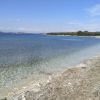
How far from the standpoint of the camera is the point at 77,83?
11.1m

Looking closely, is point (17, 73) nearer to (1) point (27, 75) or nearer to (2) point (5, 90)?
(1) point (27, 75)

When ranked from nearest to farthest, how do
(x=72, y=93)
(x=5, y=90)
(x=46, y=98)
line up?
1. (x=46, y=98)
2. (x=72, y=93)
3. (x=5, y=90)

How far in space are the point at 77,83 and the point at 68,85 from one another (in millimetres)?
643

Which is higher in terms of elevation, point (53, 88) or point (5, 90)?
point (53, 88)

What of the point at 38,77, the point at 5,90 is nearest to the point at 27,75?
the point at 38,77

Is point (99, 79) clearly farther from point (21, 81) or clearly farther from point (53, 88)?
point (21, 81)

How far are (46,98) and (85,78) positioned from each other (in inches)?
156

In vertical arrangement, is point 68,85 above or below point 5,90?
above

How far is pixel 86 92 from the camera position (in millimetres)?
9672

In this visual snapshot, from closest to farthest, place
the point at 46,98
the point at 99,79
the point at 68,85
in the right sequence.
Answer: the point at 46,98, the point at 68,85, the point at 99,79

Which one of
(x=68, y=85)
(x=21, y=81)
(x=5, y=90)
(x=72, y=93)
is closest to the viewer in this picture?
(x=72, y=93)

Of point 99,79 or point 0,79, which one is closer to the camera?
point 99,79

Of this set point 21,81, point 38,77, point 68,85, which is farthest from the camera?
point 38,77

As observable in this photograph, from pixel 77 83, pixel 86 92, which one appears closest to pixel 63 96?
pixel 86 92
